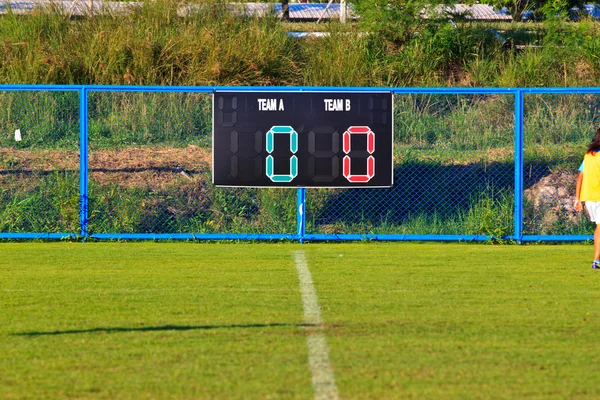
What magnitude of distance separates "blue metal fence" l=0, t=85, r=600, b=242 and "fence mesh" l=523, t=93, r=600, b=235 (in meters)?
0.02

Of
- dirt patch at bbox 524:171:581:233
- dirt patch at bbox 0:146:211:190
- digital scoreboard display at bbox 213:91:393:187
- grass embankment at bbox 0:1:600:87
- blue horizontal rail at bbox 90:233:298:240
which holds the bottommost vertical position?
blue horizontal rail at bbox 90:233:298:240

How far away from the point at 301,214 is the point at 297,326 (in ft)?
19.3

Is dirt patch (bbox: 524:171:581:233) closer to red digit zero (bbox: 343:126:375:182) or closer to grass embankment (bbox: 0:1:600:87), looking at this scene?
red digit zero (bbox: 343:126:375:182)

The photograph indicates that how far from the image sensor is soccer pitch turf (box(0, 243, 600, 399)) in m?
5.40

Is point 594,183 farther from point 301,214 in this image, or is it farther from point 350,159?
point 301,214

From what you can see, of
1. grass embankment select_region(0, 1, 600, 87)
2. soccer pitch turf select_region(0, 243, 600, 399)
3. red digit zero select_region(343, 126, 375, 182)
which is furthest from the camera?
grass embankment select_region(0, 1, 600, 87)

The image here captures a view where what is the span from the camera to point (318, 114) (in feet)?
Result: 40.1

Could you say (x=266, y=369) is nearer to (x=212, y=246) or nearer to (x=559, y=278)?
(x=559, y=278)

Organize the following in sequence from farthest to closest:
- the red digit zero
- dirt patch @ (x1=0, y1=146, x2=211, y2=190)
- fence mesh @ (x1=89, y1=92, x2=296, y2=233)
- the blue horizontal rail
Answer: dirt patch @ (x1=0, y1=146, x2=211, y2=190) → fence mesh @ (x1=89, y1=92, x2=296, y2=233) → the blue horizontal rail → the red digit zero

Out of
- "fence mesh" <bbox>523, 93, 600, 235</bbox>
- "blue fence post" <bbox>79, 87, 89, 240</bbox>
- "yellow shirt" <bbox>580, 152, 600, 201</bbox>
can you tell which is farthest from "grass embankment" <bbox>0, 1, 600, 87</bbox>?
"yellow shirt" <bbox>580, 152, 600, 201</bbox>

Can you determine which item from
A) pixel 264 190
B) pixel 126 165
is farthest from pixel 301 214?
pixel 126 165

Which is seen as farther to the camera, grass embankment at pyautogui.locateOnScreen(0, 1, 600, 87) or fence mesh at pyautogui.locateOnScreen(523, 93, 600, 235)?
grass embankment at pyautogui.locateOnScreen(0, 1, 600, 87)

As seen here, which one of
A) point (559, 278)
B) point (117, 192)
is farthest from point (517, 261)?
point (117, 192)

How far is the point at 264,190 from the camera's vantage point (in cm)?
1340
